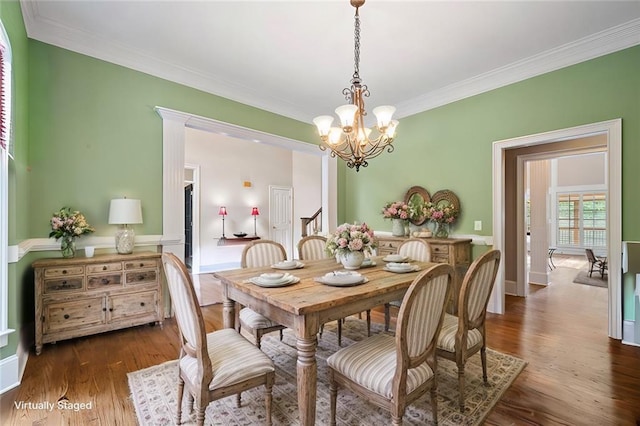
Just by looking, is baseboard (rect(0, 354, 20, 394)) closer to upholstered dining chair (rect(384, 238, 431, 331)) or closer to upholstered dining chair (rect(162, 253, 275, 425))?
upholstered dining chair (rect(162, 253, 275, 425))

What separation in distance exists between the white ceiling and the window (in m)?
7.87

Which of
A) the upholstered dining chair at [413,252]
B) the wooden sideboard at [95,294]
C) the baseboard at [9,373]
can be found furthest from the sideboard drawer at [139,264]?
the upholstered dining chair at [413,252]

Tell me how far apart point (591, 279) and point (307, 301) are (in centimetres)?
657

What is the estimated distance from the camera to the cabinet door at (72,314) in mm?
2539

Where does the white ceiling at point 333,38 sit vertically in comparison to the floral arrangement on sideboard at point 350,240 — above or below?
above

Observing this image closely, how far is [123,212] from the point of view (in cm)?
292

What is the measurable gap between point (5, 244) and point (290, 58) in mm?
2878

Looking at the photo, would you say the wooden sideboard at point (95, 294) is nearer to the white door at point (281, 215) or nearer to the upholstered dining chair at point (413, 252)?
the upholstered dining chair at point (413, 252)

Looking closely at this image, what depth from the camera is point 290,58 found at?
317 centimetres

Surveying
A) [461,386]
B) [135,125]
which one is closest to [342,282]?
[461,386]

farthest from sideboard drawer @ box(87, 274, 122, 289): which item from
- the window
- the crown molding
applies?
the window

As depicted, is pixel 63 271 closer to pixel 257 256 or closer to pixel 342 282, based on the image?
pixel 257 256

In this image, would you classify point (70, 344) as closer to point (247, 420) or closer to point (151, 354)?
point (151, 354)

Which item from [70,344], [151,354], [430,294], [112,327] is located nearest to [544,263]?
[430,294]
